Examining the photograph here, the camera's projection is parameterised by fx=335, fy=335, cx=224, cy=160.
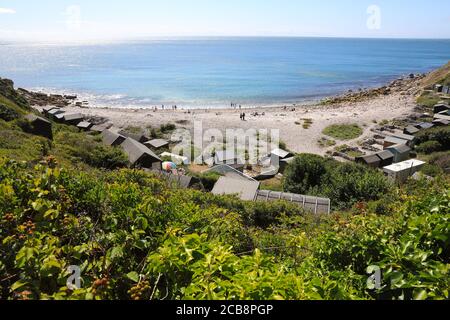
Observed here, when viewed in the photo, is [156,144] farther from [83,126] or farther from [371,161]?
[371,161]

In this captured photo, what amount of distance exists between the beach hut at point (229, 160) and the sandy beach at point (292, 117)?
835cm

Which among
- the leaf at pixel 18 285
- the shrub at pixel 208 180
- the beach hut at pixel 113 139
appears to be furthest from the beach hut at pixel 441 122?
the leaf at pixel 18 285

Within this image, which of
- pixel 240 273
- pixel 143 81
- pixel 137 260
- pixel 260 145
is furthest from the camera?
pixel 143 81

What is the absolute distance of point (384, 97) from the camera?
62.2m

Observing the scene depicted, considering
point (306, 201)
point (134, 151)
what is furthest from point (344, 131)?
point (306, 201)

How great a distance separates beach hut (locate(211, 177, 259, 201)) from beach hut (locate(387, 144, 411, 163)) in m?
15.1

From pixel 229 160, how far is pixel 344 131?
19.1m

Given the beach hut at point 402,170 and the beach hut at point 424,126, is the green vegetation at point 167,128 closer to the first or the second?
the beach hut at point 402,170

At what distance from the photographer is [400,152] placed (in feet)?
89.1

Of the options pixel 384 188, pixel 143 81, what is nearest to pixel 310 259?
pixel 384 188

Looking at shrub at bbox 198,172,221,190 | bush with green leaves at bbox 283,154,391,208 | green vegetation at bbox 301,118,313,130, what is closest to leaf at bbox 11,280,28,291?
bush with green leaves at bbox 283,154,391,208

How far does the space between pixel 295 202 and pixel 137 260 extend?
12.9 m
